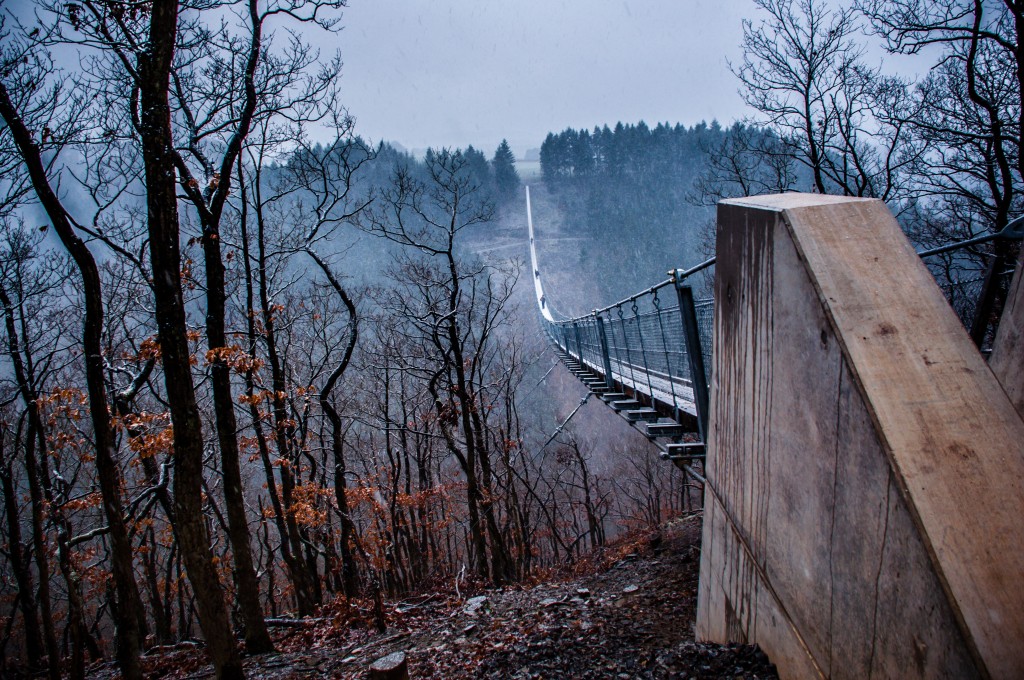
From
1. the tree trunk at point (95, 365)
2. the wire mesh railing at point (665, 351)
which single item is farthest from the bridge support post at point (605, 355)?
the tree trunk at point (95, 365)

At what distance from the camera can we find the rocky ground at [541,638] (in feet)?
8.87

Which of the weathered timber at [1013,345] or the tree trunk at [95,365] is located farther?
the tree trunk at [95,365]

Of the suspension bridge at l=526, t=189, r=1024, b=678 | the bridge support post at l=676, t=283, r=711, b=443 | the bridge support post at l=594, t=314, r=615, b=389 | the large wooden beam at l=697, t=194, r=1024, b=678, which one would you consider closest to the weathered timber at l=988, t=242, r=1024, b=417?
the suspension bridge at l=526, t=189, r=1024, b=678

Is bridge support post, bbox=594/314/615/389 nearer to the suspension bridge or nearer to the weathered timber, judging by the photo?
the suspension bridge

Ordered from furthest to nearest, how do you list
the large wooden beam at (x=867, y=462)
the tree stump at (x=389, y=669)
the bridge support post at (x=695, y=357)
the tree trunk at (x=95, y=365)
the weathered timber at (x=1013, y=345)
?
the tree trunk at (x=95, y=365) → the bridge support post at (x=695, y=357) → the tree stump at (x=389, y=669) → the weathered timber at (x=1013, y=345) → the large wooden beam at (x=867, y=462)

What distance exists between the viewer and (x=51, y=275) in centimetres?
1174

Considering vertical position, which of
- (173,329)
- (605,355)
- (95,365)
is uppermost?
(173,329)

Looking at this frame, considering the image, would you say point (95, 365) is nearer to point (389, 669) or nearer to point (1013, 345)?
point (389, 669)

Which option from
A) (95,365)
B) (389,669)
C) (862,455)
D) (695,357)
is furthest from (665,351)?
(95,365)

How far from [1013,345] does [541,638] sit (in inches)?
143

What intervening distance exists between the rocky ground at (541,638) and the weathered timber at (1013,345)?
4.36 feet

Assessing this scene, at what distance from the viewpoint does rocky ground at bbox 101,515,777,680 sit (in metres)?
2.71

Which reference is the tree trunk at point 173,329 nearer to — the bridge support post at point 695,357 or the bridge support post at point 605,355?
the bridge support post at point 695,357

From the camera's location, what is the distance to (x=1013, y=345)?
6.25ft
